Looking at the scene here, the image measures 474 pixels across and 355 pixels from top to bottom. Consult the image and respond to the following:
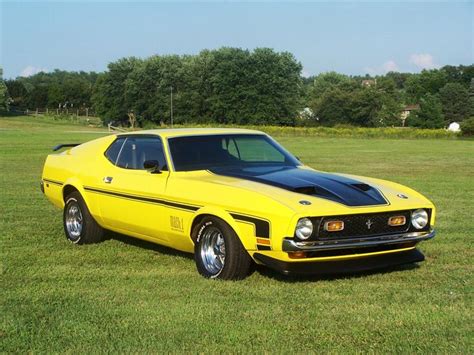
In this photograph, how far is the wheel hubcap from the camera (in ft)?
25.7

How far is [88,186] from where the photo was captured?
24.9ft

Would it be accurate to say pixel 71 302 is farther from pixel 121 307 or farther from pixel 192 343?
pixel 192 343

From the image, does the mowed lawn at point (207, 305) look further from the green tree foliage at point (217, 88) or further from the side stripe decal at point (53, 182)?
the green tree foliage at point (217, 88)

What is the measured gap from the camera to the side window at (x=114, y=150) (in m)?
7.56

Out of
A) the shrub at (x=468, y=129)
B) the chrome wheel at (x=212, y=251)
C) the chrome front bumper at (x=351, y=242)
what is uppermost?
the chrome front bumper at (x=351, y=242)

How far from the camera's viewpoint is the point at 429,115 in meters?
112

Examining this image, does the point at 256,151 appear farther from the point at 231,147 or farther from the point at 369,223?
the point at 369,223

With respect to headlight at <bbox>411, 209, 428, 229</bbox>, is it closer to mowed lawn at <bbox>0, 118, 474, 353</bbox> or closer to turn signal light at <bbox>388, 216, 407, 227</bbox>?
turn signal light at <bbox>388, 216, 407, 227</bbox>

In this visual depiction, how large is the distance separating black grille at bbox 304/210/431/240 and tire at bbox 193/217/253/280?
724mm

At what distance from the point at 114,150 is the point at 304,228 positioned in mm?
3182

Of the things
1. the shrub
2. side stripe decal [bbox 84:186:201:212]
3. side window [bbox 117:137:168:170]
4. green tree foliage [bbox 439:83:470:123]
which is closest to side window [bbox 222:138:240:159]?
side window [bbox 117:137:168:170]

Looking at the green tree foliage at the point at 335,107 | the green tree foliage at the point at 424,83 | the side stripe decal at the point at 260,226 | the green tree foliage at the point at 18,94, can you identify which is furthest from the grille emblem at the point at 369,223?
the green tree foliage at the point at 18,94

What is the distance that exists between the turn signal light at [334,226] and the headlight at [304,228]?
0.48ft

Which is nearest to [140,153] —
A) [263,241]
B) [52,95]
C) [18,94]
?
[263,241]
